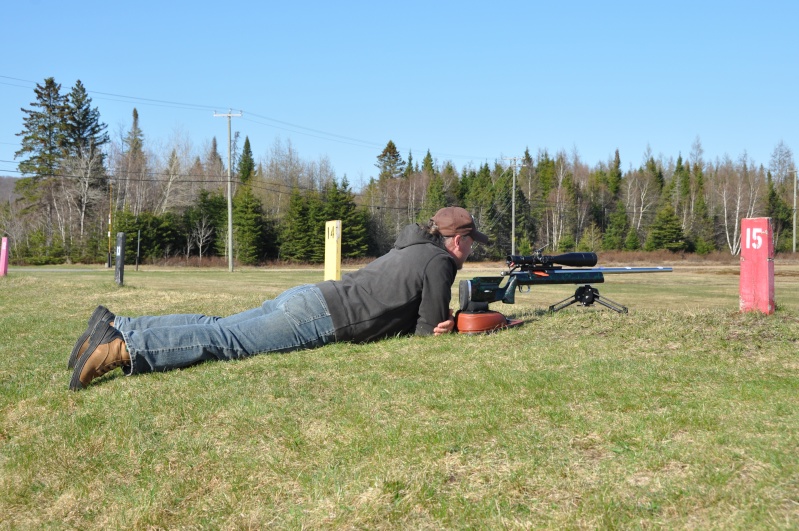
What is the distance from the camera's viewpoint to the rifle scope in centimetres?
709

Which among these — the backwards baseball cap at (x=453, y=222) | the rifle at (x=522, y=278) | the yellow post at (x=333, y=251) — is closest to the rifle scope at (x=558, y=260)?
the rifle at (x=522, y=278)

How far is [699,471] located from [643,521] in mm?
485

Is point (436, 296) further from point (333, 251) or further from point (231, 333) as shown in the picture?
point (333, 251)

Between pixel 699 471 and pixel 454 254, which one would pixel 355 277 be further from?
pixel 699 471

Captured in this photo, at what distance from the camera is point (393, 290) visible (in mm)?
→ 5961

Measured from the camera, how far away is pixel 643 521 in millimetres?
2465

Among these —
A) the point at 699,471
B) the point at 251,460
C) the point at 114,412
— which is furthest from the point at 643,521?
the point at 114,412

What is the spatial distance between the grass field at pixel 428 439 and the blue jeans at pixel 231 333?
0.15 meters

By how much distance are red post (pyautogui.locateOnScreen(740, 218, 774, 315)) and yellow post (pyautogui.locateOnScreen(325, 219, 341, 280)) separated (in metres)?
8.59

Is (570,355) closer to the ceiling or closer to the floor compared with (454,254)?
closer to the floor

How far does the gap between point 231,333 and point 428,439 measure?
283 cm

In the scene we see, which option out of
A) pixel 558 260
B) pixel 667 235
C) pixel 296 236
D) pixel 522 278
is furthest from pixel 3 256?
pixel 667 235

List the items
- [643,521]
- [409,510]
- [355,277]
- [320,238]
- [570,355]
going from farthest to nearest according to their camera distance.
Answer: [320,238]
[355,277]
[570,355]
[409,510]
[643,521]

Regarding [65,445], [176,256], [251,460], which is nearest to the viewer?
[251,460]
